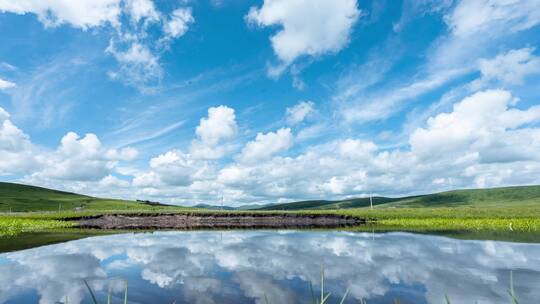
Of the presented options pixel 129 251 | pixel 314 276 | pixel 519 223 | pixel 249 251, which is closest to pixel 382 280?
pixel 314 276

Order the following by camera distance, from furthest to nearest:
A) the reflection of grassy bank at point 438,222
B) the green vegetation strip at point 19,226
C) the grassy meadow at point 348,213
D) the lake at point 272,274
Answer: the grassy meadow at point 348,213 < the reflection of grassy bank at point 438,222 < the green vegetation strip at point 19,226 < the lake at point 272,274

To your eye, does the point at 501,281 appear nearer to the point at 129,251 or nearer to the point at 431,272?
the point at 431,272

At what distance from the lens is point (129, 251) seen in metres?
30.0

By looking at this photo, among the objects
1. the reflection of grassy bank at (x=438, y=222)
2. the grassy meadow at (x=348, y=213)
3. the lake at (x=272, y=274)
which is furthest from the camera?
the grassy meadow at (x=348, y=213)

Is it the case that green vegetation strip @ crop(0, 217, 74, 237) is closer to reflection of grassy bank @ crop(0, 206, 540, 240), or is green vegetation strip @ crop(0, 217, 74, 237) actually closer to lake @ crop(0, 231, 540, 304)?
reflection of grassy bank @ crop(0, 206, 540, 240)

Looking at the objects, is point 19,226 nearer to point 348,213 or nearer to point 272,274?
point 272,274

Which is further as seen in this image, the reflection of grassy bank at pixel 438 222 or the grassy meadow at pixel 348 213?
the grassy meadow at pixel 348 213

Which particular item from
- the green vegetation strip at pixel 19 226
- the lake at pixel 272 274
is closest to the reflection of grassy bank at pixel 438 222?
the green vegetation strip at pixel 19 226

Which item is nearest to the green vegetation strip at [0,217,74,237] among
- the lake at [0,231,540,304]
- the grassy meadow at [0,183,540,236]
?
the grassy meadow at [0,183,540,236]

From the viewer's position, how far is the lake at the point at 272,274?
15.1m

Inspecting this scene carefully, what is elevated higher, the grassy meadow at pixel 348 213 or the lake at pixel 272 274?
the grassy meadow at pixel 348 213

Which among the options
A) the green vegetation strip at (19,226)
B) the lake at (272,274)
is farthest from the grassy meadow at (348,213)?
the lake at (272,274)

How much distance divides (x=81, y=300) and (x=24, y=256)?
15539 mm

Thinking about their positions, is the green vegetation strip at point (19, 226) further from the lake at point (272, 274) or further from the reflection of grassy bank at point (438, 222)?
the lake at point (272, 274)
